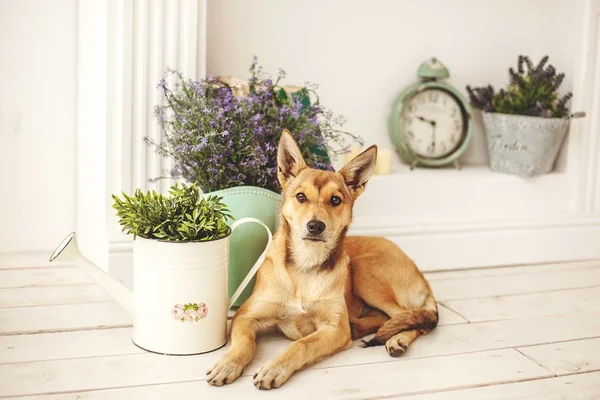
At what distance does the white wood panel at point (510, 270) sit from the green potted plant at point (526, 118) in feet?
1.29

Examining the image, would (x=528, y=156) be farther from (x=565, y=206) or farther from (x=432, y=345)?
(x=432, y=345)

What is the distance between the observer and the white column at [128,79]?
2.23 metres

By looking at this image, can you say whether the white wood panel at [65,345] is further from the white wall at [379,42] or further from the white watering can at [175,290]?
the white wall at [379,42]

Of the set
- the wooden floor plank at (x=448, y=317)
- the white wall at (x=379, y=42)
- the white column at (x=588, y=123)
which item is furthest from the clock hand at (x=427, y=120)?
the wooden floor plank at (x=448, y=317)

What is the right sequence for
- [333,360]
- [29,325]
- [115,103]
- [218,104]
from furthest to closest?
[115,103], [218,104], [29,325], [333,360]

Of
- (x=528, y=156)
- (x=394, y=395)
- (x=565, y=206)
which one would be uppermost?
(x=528, y=156)

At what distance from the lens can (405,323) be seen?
192cm

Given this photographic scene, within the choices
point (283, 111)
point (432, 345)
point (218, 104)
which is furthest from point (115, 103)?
point (432, 345)

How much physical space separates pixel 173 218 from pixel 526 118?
165 centimetres

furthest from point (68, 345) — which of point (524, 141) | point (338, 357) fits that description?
point (524, 141)

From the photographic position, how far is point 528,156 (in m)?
2.85

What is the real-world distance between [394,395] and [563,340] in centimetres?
69

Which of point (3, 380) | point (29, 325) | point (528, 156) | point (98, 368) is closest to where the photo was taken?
point (3, 380)

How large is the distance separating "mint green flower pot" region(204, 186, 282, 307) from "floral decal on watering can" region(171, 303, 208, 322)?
332 millimetres
